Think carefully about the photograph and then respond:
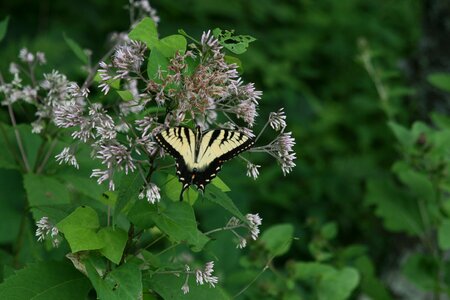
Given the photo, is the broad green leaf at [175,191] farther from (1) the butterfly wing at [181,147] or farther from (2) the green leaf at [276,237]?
(2) the green leaf at [276,237]

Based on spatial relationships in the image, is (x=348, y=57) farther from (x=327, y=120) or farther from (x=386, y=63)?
(x=327, y=120)

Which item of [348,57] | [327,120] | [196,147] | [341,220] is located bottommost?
[341,220]

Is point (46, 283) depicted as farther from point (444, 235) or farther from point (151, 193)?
point (444, 235)

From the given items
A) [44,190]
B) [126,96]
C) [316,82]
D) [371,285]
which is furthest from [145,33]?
[316,82]

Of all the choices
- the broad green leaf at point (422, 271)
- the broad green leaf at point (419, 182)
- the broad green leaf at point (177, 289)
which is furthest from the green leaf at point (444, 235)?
the broad green leaf at point (177, 289)

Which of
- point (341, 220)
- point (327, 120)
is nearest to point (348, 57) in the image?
point (327, 120)

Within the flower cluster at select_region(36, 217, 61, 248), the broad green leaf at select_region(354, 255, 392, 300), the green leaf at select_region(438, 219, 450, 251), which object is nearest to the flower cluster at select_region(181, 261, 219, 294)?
the flower cluster at select_region(36, 217, 61, 248)
